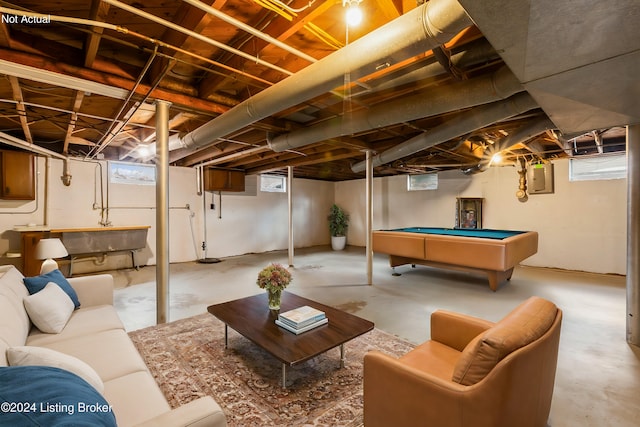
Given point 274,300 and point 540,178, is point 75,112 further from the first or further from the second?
point 540,178

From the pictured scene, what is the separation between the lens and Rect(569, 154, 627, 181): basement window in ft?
17.1

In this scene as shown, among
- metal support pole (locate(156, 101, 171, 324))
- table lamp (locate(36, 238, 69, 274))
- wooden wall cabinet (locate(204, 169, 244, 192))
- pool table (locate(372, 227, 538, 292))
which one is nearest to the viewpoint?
metal support pole (locate(156, 101, 171, 324))

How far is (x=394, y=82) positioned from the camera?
2416 millimetres

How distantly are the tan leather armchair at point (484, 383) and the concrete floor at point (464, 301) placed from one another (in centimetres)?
87

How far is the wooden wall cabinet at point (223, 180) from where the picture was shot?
7027 mm

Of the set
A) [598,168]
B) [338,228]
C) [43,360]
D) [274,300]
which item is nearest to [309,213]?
[338,228]

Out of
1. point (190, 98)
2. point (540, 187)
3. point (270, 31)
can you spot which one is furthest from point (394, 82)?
point (540, 187)

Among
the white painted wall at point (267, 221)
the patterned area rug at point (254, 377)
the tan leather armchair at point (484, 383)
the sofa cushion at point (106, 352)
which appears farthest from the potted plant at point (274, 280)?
the white painted wall at point (267, 221)

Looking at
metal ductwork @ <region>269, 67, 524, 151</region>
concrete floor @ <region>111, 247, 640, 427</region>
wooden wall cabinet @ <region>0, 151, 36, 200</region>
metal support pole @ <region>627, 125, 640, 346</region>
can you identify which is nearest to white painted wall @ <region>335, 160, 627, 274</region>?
concrete floor @ <region>111, 247, 640, 427</region>

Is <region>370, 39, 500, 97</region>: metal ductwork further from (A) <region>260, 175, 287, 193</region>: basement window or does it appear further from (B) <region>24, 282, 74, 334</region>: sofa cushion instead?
(A) <region>260, 175, 287, 193</region>: basement window

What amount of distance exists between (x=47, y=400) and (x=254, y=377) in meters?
1.54

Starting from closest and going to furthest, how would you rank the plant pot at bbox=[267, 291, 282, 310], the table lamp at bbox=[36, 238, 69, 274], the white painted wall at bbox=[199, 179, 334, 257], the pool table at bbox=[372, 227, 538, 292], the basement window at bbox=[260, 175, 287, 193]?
the plant pot at bbox=[267, 291, 282, 310]
the table lamp at bbox=[36, 238, 69, 274]
the pool table at bbox=[372, 227, 538, 292]
the white painted wall at bbox=[199, 179, 334, 257]
the basement window at bbox=[260, 175, 287, 193]

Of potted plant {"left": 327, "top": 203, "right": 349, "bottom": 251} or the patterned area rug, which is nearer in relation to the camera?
the patterned area rug

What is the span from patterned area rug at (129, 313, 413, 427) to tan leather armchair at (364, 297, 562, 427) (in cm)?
48
